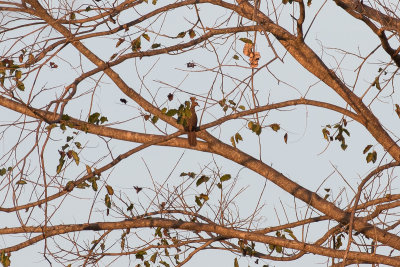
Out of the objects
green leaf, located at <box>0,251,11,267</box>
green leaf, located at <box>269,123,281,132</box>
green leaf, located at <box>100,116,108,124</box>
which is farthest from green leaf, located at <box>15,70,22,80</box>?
green leaf, located at <box>269,123,281,132</box>

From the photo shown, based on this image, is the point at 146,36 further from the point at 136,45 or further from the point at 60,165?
the point at 60,165

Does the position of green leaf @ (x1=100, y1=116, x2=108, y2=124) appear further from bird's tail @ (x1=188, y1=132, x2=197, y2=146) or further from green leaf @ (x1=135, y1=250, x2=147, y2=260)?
green leaf @ (x1=135, y1=250, x2=147, y2=260)

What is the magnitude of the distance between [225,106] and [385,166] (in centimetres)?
142

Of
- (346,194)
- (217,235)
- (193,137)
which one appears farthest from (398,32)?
→ (217,235)

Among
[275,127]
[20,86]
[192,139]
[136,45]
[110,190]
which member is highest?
[136,45]

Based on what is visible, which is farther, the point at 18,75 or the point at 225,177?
the point at 225,177

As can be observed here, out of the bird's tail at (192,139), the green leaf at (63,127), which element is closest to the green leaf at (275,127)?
the bird's tail at (192,139)

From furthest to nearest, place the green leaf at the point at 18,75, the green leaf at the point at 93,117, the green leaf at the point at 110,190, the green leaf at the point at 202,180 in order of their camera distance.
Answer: the green leaf at the point at 202,180 → the green leaf at the point at 93,117 → the green leaf at the point at 110,190 → the green leaf at the point at 18,75

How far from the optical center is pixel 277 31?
607cm

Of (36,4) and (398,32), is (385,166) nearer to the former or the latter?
(398,32)

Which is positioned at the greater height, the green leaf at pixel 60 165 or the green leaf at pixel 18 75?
the green leaf at pixel 18 75

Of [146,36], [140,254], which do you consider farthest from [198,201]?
[146,36]

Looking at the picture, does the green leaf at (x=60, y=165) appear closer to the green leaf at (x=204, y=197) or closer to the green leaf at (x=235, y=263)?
the green leaf at (x=204, y=197)

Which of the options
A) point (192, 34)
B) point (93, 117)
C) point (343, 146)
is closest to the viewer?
point (93, 117)
